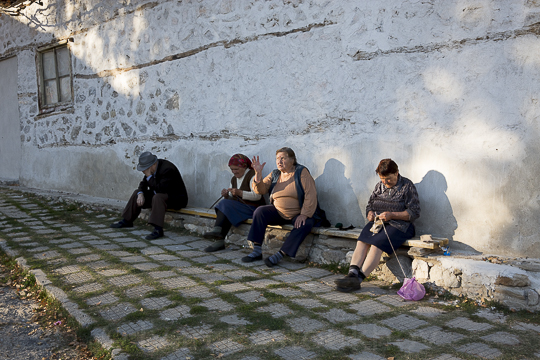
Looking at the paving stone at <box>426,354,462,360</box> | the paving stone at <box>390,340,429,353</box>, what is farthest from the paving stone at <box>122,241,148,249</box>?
the paving stone at <box>426,354,462,360</box>

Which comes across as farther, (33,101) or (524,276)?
(33,101)

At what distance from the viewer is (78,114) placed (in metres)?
Answer: 7.78

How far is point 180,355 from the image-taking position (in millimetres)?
2469

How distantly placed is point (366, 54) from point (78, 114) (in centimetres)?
547

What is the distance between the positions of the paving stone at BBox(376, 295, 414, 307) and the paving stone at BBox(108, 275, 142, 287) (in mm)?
1976

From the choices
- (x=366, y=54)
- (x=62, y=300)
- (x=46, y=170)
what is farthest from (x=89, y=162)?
(x=366, y=54)

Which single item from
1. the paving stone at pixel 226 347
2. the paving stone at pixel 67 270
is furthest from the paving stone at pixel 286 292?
the paving stone at pixel 67 270

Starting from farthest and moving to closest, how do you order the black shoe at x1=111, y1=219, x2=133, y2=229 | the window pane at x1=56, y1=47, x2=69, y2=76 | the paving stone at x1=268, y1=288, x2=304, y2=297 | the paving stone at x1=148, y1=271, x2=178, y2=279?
the window pane at x1=56, y1=47, x2=69, y2=76 → the black shoe at x1=111, y1=219, x2=133, y2=229 → the paving stone at x1=148, y1=271, x2=178, y2=279 → the paving stone at x1=268, y1=288, x2=304, y2=297

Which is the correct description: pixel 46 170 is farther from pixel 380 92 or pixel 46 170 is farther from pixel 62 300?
→ pixel 380 92

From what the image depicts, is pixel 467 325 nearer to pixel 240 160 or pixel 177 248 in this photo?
pixel 240 160

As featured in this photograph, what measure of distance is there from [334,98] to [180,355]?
3023 millimetres

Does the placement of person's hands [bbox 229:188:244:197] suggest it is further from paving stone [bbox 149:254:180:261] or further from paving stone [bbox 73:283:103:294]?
paving stone [bbox 73:283:103:294]

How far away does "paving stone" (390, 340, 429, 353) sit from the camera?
2547 mm

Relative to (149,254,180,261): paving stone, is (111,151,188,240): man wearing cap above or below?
above
